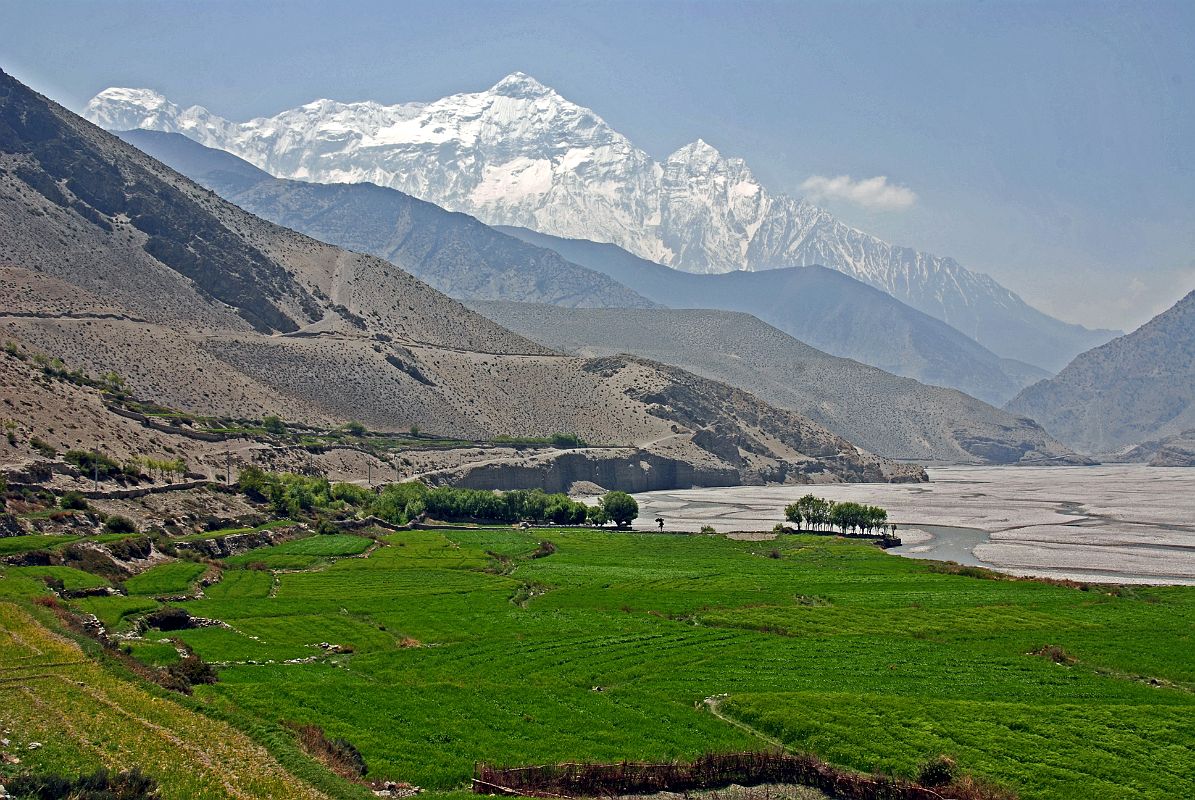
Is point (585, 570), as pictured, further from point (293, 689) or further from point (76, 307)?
point (76, 307)

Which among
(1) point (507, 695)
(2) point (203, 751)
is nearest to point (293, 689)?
(1) point (507, 695)

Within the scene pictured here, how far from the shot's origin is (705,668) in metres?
46.0

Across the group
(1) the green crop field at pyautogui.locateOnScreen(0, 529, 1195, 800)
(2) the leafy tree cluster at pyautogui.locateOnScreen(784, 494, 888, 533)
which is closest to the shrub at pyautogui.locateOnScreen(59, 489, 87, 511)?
(1) the green crop field at pyautogui.locateOnScreen(0, 529, 1195, 800)

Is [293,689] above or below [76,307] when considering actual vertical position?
below

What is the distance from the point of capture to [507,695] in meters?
39.2

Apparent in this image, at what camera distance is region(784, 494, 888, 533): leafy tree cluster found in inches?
5202

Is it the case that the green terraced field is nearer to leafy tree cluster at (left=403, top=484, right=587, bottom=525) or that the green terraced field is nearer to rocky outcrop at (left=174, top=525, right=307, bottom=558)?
rocky outcrop at (left=174, top=525, right=307, bottom=558)

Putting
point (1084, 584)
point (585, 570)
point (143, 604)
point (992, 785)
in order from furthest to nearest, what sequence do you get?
point (585, 570) → point (1084, 584) → point (143, 604) → point (992, 785)

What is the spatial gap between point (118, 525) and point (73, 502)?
18.9ft

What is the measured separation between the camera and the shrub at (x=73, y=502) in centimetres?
8262

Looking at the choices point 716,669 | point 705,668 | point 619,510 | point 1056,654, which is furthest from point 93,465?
point 1056,654

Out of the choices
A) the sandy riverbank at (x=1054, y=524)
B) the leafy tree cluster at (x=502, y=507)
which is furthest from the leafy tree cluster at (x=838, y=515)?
the leafy tree cluster at (x=502, y=507)

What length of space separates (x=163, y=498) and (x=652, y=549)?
4305 centimetres

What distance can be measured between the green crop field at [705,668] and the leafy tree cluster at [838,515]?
1948 inches
